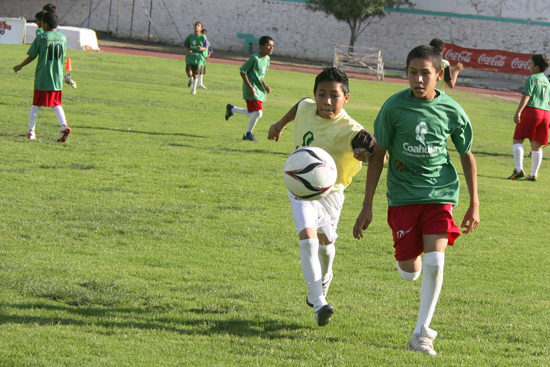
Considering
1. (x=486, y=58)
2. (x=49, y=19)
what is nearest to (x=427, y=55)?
(x=49, y=19)

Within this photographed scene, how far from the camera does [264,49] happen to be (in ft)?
40.7

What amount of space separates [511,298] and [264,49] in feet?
26.1

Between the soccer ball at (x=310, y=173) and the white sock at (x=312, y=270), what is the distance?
0.33 m

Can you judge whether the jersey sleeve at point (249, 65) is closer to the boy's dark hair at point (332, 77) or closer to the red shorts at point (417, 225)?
the boy's dark hair at point (332, 77)

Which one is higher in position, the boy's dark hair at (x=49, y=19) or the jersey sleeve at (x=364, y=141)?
the boy's dark hair at (x=49, y=19)

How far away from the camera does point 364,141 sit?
4.55 meters

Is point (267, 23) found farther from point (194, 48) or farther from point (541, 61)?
point (541, 61)

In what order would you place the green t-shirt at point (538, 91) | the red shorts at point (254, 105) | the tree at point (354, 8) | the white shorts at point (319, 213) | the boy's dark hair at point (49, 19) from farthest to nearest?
the tree at point (354, 8) < the red shorts at point (254, 105) < the green t-shirt at point (538, 91) < the boy's dark hair at point (49, 19) < the white shorts at point (319, 213)

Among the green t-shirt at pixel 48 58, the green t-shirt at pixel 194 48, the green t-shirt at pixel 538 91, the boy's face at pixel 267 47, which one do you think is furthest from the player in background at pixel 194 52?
the green t-shirt at pixel 538 91

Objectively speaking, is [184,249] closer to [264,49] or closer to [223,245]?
[223,245]

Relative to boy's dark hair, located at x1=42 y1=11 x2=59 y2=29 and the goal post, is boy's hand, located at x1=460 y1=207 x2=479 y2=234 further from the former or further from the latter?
the goal post

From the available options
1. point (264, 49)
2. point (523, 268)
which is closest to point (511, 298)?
point (523, 268)

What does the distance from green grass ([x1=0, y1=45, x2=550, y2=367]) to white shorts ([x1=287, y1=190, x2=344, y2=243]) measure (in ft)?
2.06

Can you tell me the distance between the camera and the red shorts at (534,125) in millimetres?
12219
